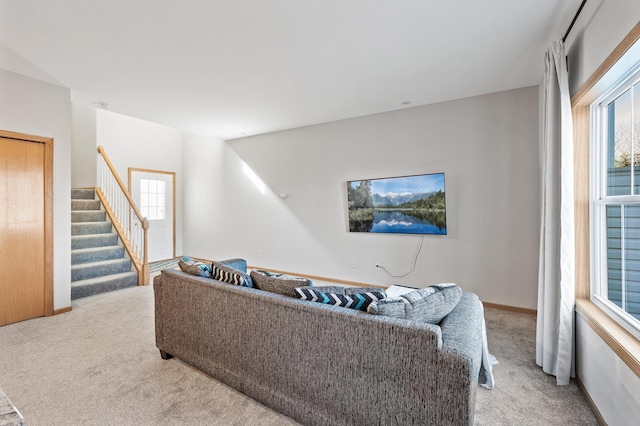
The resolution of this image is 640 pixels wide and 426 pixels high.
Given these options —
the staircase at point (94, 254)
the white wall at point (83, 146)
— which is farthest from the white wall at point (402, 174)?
the white wall at point (83, 146)

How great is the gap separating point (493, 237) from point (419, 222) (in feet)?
2.92

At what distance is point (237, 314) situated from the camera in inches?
79.3

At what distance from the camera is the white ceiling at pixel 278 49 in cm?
220

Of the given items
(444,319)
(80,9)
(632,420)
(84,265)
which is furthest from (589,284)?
(84,265)

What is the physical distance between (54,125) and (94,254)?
2.15 meters

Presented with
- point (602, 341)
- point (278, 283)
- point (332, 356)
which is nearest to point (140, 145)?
point (278, 283)

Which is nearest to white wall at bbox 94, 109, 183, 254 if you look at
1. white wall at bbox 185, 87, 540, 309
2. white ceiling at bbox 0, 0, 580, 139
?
white wall at bbox 185, 87, 540, 309

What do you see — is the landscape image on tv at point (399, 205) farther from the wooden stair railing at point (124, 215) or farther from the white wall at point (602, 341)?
the wooden stair railing at point (124, 215)

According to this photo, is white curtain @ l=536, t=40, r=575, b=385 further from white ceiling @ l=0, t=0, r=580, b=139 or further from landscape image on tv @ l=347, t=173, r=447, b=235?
landscape image on tv @ l=347, t=173, r=447, b=235

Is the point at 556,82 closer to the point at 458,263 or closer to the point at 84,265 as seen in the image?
the point at 458,263

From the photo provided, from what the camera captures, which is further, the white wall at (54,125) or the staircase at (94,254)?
the staircase at (94,254)

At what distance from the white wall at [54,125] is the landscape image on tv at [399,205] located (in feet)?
12.1

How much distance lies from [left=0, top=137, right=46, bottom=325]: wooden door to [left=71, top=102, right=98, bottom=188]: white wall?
10.0 feet

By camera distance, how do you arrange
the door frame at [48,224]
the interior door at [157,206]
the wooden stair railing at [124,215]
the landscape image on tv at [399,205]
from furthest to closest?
the interior door at [157,206] → the wooden stair railing at [124,215] → the landscape image on tv at [399,205] → the door frame at [48,224]
